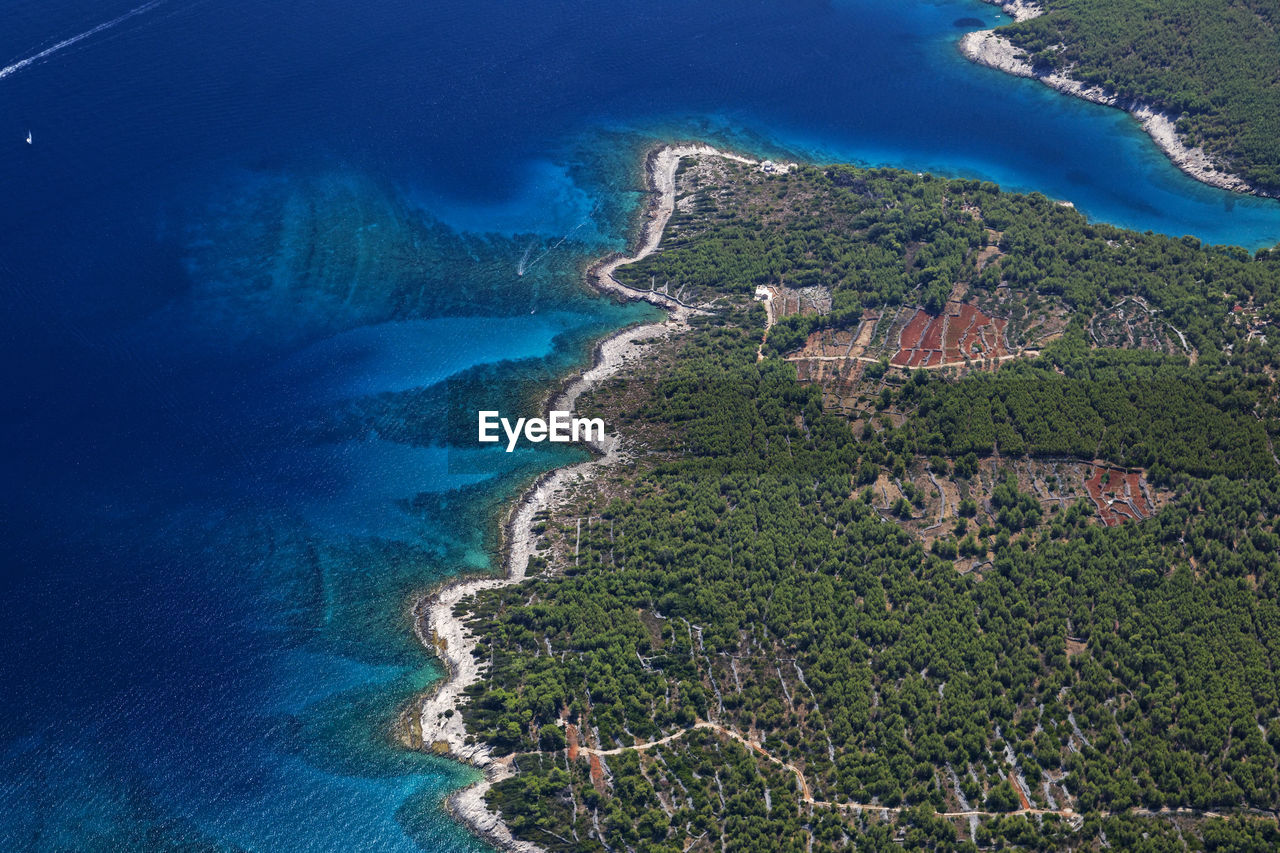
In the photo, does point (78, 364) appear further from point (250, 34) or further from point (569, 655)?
point (250, 34)

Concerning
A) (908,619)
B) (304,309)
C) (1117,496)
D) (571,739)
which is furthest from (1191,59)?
(571,739)

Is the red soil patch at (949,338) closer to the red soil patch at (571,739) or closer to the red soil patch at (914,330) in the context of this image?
the red soil patch at (914,330)

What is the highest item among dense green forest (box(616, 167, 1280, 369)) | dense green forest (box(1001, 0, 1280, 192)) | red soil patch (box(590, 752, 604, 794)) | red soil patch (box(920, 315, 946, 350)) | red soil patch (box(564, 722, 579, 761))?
dense green forest (box(1001, 0, 1280, 192))

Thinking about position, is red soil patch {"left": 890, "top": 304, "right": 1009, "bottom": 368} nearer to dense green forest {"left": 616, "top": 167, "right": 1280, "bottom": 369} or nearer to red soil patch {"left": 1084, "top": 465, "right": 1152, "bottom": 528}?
dense green forest {"left": 616, "top": 167, "right": 1280, "bottom": 369}

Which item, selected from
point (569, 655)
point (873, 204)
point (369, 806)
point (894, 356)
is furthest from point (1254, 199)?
point (369, 806)

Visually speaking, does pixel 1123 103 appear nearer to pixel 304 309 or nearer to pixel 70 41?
pixel 304 309

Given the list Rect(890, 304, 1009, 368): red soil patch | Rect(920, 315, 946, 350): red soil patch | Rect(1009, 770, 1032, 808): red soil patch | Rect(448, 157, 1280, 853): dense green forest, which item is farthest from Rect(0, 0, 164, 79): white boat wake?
Rect(1009, 770, 1032, 808): red soil patch
